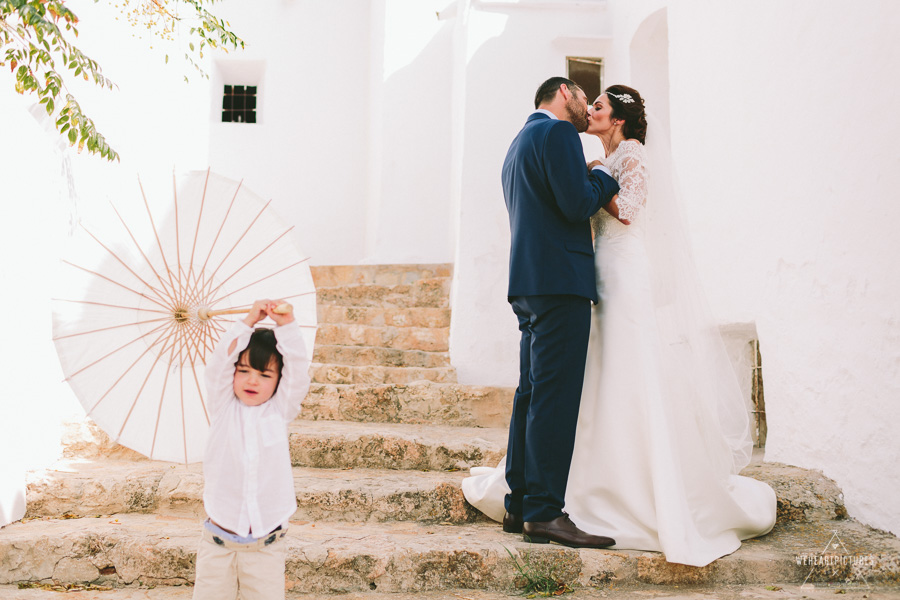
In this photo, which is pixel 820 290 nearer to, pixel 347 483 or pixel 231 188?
pixel 347 483

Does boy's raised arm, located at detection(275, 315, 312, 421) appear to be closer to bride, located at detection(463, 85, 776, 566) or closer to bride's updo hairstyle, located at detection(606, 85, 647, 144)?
bride, located at detection(463, 85, 776, 566)

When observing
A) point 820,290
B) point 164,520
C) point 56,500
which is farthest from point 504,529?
point 56,500

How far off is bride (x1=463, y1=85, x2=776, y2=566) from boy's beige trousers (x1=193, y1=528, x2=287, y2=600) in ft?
3.77

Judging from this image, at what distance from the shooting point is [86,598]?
2387 mm

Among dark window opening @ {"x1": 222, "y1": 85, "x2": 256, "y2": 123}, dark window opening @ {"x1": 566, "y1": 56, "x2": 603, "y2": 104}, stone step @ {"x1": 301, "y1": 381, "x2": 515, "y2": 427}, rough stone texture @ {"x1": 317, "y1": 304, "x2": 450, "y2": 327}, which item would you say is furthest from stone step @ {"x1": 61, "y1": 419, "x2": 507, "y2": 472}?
dark window opening @ {"x1": 222, "y1": 85, "x2": 256, "y2": 123}

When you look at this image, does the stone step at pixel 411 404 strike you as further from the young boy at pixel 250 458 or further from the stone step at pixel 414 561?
the young boy at pixel 250 458

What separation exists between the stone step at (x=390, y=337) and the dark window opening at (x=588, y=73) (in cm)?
242

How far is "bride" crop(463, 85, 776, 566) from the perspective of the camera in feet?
8.38

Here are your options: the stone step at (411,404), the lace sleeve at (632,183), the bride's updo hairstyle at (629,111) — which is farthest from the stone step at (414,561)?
the bride's updo hairstyle at (629,111)

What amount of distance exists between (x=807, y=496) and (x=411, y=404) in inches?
85.7

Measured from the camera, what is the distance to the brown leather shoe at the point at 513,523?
2766mm

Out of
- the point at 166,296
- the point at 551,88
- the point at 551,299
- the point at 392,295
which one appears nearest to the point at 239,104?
the point at 392,295

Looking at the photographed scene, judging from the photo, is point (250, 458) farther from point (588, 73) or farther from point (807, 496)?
point (588, 73)

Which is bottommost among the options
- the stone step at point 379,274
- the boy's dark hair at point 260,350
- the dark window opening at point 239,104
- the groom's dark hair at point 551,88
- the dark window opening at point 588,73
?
the boy's dark hair at point 260,350
